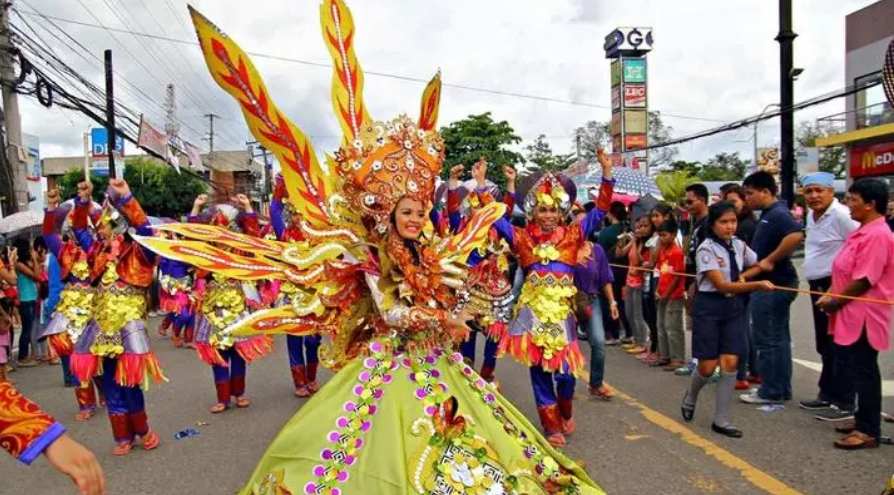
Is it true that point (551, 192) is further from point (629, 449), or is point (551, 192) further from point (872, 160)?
point (872, 160)

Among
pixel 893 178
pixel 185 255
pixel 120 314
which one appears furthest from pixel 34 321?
pixel 893 178

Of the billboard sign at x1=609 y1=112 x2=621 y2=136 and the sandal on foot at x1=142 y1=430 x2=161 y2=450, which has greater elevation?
the billboard sign at x1=609 y1=112 x2=621 y2=136

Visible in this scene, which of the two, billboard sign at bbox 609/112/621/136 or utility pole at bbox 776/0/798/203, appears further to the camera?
billboard sign at bbox 609/112/621/136

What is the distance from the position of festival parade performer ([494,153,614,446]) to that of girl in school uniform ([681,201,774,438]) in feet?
2.85

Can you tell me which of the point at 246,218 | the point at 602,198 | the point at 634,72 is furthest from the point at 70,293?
the point at 634,72

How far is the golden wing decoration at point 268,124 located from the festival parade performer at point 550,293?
5.82 feet

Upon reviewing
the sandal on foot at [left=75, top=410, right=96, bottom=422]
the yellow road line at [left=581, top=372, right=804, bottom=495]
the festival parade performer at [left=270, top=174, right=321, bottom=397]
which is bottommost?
the sandal on foot at [left=75, top=410, right=96, bottom=422]

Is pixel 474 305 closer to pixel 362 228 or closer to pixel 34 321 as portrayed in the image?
pixel 362 228

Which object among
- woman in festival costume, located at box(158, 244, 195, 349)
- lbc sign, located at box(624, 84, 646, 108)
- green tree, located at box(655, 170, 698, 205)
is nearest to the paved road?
woman in festival costume, located at box(158, 244, 195, 349)

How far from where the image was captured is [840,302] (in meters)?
4.88

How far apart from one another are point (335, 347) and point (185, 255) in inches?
34.1

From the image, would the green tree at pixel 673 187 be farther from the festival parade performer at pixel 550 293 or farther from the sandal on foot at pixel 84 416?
the sandal on foot at pixel 84 416

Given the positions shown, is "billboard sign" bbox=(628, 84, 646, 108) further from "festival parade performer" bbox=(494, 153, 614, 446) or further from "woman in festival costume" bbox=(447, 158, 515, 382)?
"festival parade performer" bbox=(494, 153, 614, 446)

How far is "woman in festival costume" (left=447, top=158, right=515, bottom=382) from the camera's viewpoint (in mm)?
3654
